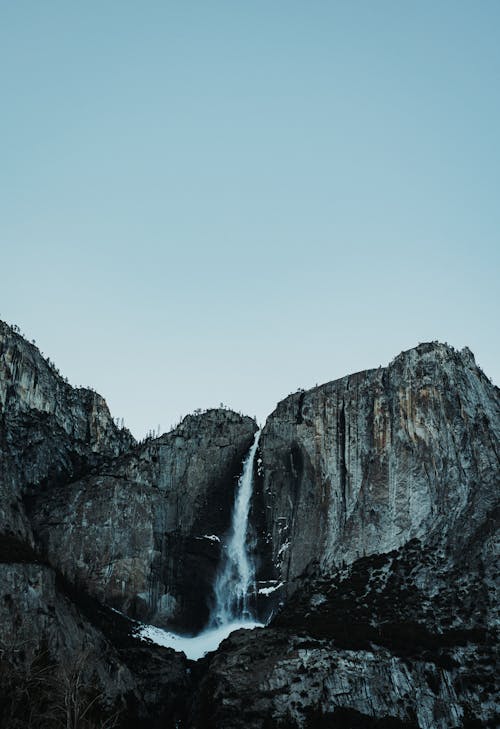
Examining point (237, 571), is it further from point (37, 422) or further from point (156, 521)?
point (37, 422)

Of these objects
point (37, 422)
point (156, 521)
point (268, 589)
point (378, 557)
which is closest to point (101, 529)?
point (156, 521)

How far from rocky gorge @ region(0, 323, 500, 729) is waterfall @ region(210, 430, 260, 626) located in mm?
1075

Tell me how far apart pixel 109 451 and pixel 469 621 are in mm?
70487

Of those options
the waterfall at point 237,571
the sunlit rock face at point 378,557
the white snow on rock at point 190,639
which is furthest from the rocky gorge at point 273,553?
the white snow on rock at point 190,639

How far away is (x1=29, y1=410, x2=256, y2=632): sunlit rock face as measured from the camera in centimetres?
9762

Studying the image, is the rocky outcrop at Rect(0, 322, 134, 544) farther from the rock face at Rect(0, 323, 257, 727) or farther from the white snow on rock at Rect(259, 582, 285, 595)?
the white snow on rock at Rect(259, 582, 285, 595)

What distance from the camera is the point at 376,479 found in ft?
316

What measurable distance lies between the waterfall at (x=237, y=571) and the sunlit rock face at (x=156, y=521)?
118cm

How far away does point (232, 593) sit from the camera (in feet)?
340

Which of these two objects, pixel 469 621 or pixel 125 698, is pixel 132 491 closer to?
pixel 125 698

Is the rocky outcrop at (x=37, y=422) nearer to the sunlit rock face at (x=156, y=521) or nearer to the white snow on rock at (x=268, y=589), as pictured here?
the sunlit rock face at (x=156, y=521)

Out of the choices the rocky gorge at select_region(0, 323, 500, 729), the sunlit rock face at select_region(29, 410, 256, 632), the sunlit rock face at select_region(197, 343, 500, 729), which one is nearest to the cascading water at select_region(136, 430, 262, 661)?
the rocky gorge at select_region(0, 323, 500, 729)

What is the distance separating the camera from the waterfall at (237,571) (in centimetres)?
10162

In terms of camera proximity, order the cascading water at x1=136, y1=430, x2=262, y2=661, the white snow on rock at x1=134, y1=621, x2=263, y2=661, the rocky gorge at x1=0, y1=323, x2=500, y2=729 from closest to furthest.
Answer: the rocky gorge at x1=0, y1=323, x2=500, y2=729
the white snow on rock at x1=134, y1=621, x2=263, y2=661
the cascading water at x1=136, y1=430, x2=262, y2=661
